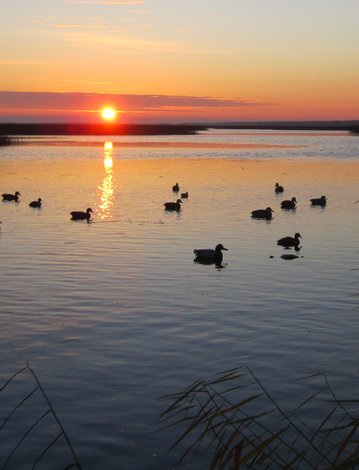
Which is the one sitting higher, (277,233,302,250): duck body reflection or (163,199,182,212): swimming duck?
(163,199,182,212): swimming duck

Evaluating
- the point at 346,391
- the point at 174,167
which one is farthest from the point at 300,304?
the point at 174,167

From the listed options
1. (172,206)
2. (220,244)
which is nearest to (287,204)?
(172,206)

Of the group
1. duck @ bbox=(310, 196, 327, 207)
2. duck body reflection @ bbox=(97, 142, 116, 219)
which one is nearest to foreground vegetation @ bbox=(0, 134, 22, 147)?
duck body reflection @ bbox=(97, 142, 116, 219)

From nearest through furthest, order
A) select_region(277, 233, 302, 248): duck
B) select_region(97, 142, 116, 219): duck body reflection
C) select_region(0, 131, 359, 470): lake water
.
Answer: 1. select_region(0, 131, 359, 470): lake water
2. select_region(277, 233, 302, 248): duck
3. select_region(97, 142, 116, 219): duck body reflection

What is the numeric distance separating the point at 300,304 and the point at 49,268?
6659mm

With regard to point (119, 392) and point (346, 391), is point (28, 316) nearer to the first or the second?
point (119, 392)

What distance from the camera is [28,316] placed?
11477 mm

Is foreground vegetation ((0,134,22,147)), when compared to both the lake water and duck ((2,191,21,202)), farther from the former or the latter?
the lake water

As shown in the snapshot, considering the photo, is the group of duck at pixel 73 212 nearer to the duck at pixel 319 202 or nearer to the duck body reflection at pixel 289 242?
the duck body reflection at pixel 289 242

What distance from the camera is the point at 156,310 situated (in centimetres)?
1195

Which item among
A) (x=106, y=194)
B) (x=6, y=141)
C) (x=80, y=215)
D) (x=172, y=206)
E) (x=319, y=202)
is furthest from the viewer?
(x=6, y=141)

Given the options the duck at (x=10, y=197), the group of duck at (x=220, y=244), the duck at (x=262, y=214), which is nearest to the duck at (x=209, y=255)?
the group of duck at (x=220, y=244)

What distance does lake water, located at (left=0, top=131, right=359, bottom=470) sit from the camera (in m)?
7.82

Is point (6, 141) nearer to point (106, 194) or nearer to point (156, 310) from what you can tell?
point (106, 194)
